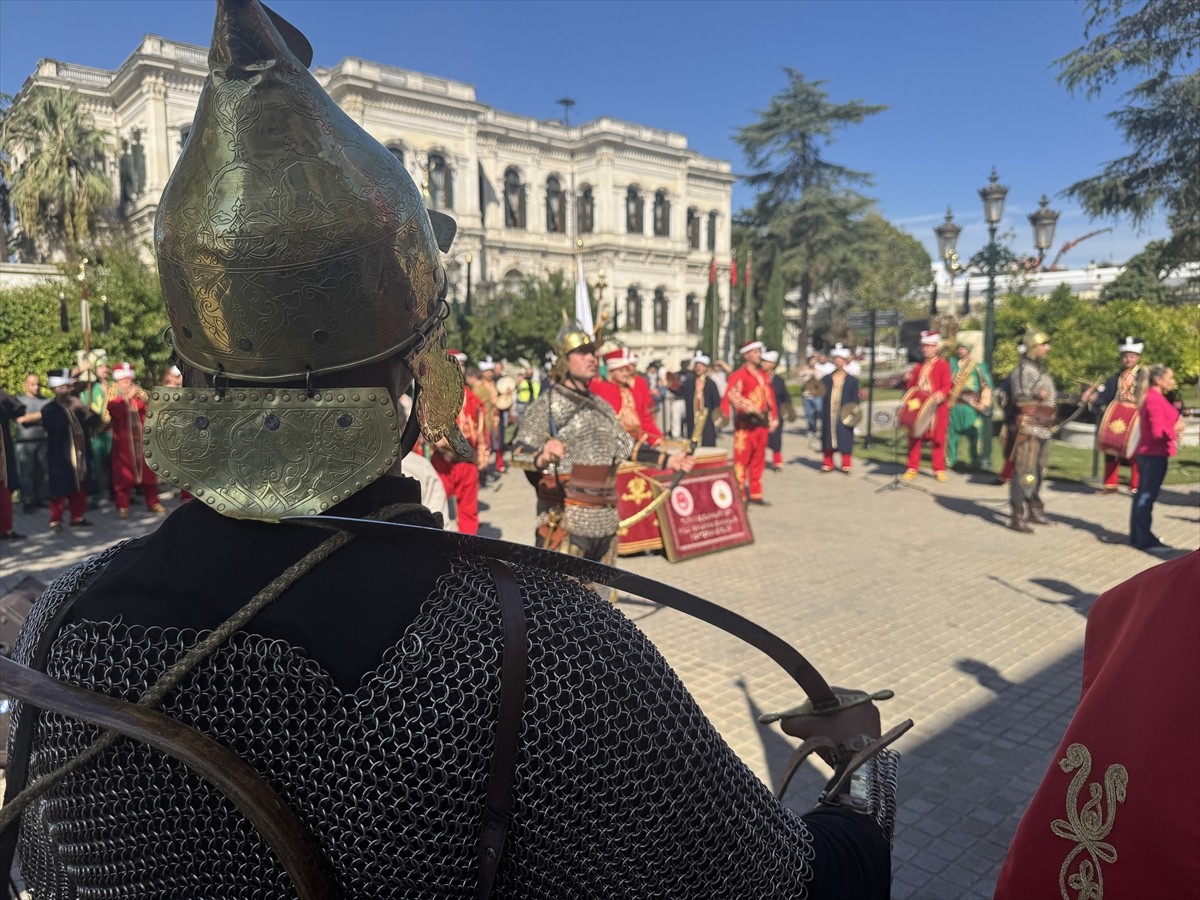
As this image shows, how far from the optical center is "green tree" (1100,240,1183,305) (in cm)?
2712

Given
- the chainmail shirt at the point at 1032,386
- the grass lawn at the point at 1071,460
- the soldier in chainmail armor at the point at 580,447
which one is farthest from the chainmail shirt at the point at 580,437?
the grass lawn at the point at 1071,460

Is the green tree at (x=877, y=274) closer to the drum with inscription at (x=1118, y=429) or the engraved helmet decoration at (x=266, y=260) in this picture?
the drum with inscription at (x=1118, y=429)

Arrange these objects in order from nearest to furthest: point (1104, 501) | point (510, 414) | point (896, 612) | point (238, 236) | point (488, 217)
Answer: point (238, 236)
point (896, 612)
point (1104, 501)
point (510, 414)
point (488, 217)

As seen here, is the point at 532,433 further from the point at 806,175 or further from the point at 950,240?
the point at 806,175

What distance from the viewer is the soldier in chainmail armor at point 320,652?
3.48 ft

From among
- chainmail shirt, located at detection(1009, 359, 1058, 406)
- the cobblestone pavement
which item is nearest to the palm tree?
the cobblestone pavement

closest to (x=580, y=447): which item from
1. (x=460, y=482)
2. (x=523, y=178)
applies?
(x=460, y=482)

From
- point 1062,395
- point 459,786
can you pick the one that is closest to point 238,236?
point 459,786

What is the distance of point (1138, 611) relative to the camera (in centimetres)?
135

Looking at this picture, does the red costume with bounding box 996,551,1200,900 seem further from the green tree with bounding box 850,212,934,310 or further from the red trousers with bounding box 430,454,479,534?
the green tree with bounding box 850,212,934,310

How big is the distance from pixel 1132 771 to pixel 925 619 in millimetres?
5831

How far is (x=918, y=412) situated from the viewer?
12.9 m

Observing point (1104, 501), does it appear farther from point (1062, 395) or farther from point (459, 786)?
point (459, 786)

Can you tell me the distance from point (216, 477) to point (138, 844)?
529 mm
